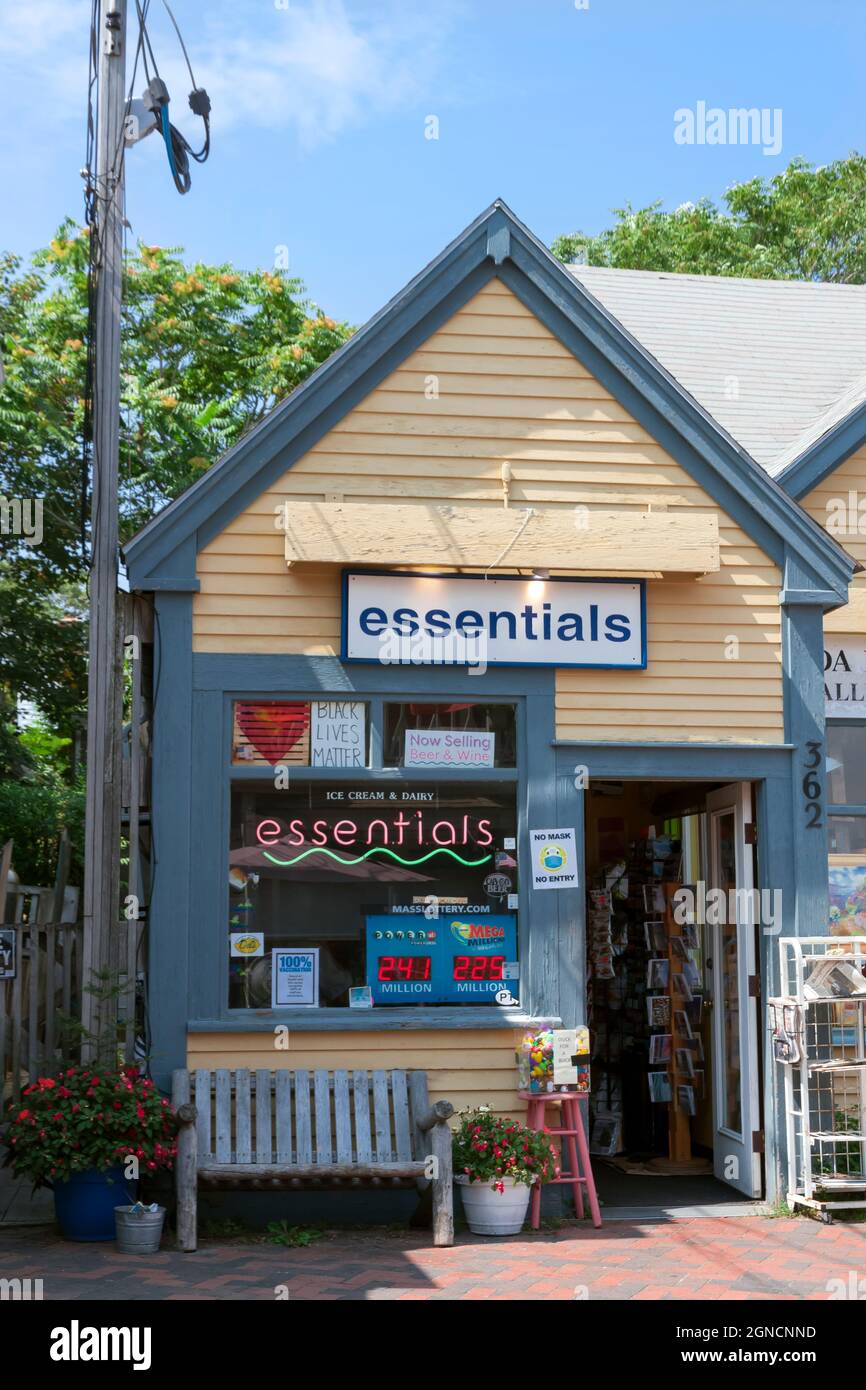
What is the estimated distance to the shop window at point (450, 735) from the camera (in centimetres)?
869

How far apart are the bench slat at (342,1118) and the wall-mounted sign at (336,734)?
183cm

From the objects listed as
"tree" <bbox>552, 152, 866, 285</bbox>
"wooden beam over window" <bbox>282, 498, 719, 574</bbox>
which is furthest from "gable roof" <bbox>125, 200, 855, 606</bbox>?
"tree" <bbox>552, 152, 866, 285</bbox>

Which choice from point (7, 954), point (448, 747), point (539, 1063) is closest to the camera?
point (539, 1063)

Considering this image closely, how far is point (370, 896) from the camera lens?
8.57 metres

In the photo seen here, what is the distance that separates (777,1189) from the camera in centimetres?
864

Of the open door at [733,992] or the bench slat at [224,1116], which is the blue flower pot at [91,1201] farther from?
the open door at [733,992]

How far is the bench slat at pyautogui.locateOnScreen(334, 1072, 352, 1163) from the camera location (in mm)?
7855

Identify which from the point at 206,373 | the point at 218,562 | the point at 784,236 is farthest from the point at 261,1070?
the point at 784,236

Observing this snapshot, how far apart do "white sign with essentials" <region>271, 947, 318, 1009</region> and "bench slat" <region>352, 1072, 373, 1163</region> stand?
Answer: 0.53m

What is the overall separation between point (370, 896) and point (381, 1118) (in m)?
1.30

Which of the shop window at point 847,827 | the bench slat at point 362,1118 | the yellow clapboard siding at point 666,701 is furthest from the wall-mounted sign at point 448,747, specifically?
the shop window at point 847,827

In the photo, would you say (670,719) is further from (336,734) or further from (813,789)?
(336,734)

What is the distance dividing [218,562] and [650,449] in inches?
111

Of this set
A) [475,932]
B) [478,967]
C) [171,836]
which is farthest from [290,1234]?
[171,836]
